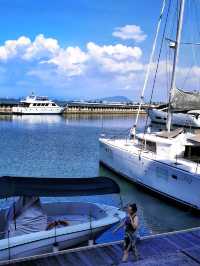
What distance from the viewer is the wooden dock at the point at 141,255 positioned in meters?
11.5

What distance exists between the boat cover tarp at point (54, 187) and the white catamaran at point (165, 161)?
7050mm

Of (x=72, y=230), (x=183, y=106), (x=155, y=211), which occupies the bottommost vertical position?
(x=155, y=211)

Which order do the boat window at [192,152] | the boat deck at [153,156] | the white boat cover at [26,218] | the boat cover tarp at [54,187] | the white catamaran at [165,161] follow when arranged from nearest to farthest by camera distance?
the boat cover tarp at [54,187]
the white boat cover at [26,218]
the white catamaran at [165,161]
the boat deck at [153,156]
the boat window at [192,152]

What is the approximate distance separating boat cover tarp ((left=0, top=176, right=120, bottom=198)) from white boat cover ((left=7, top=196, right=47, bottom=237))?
1.88ft

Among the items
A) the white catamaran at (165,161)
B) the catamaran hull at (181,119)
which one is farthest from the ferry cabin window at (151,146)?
the catamaran hull at (181,119)

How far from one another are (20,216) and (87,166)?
1983cm

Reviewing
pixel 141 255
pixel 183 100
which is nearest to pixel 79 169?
pixel 183 100

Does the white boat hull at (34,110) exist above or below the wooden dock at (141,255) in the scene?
above

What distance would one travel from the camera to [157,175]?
22.9 metres

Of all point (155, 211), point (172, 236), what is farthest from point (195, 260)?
point (155, 211)

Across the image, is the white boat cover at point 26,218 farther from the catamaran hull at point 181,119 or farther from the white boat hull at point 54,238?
the catamaran hull at point 181,119

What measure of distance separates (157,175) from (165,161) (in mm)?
924

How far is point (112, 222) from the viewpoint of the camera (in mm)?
14234

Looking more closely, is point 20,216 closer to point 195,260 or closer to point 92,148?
point 195,260
